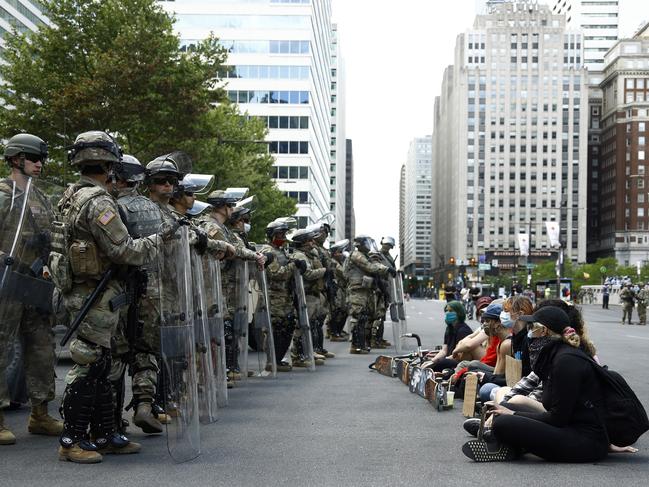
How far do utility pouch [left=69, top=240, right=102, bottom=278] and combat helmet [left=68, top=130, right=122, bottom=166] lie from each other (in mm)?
623

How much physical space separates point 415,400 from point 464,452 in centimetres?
349

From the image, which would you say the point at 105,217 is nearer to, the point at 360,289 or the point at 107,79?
the point at 360,289


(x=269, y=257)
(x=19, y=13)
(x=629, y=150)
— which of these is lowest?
(x=269, y=257)

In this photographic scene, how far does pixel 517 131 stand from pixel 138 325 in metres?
159

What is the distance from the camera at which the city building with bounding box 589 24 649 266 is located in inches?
6078

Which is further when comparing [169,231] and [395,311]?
[395,311]

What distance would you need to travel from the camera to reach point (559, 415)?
607 cm

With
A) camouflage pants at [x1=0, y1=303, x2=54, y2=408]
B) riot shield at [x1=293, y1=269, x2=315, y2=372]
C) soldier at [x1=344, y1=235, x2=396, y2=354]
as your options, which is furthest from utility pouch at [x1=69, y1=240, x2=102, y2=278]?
soldier at [x1=344, y1=235, x2=396, y2=354]

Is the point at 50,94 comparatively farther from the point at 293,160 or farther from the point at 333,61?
the point at 333,61

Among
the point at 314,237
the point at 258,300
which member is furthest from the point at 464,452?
the point at 314,237

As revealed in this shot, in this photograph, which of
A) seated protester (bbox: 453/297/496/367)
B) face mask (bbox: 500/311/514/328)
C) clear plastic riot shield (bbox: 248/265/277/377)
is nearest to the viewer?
face mask (bbox: 500/311/514/328)

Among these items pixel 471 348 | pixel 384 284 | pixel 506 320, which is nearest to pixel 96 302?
pixel 506 320

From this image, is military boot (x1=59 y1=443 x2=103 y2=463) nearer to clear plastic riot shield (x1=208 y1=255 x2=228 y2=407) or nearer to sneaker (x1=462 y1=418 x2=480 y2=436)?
clear plastic riot shield (x1=208 y1=255 x2=228 y2=407)

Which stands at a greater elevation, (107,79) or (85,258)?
(107,79)
